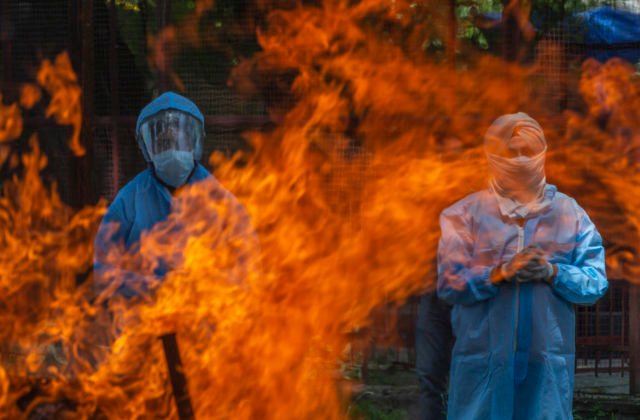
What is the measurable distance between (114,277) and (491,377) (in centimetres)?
208

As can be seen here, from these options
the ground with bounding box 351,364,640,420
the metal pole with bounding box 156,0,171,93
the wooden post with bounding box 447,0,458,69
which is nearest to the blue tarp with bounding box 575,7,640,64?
the wooden post with bounding box 447,0,458,69

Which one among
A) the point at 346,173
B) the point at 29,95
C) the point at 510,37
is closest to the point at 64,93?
the point at 29,95

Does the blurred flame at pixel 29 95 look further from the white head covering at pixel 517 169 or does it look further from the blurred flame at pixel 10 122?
the white head covering at pixel 517 169

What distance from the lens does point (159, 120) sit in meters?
5.82

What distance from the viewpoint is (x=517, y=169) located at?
5.39 metres

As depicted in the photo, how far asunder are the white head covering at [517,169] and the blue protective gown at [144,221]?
1.38 meters

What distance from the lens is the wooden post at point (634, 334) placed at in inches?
337

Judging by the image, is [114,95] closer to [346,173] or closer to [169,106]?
[346,173]

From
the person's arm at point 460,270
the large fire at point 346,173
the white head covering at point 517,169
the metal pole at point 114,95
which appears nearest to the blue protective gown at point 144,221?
the large fire at point 346,173

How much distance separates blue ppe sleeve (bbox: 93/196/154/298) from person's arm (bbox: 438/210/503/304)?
5.26 ft

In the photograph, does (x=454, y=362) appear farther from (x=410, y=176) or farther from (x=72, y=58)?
(x=72, y=58)

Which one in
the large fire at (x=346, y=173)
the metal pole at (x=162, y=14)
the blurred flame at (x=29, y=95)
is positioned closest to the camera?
the large fire at (x=346, y=173)

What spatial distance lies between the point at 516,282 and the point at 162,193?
2.02 meters

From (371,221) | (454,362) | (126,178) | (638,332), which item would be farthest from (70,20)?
(638,332)
